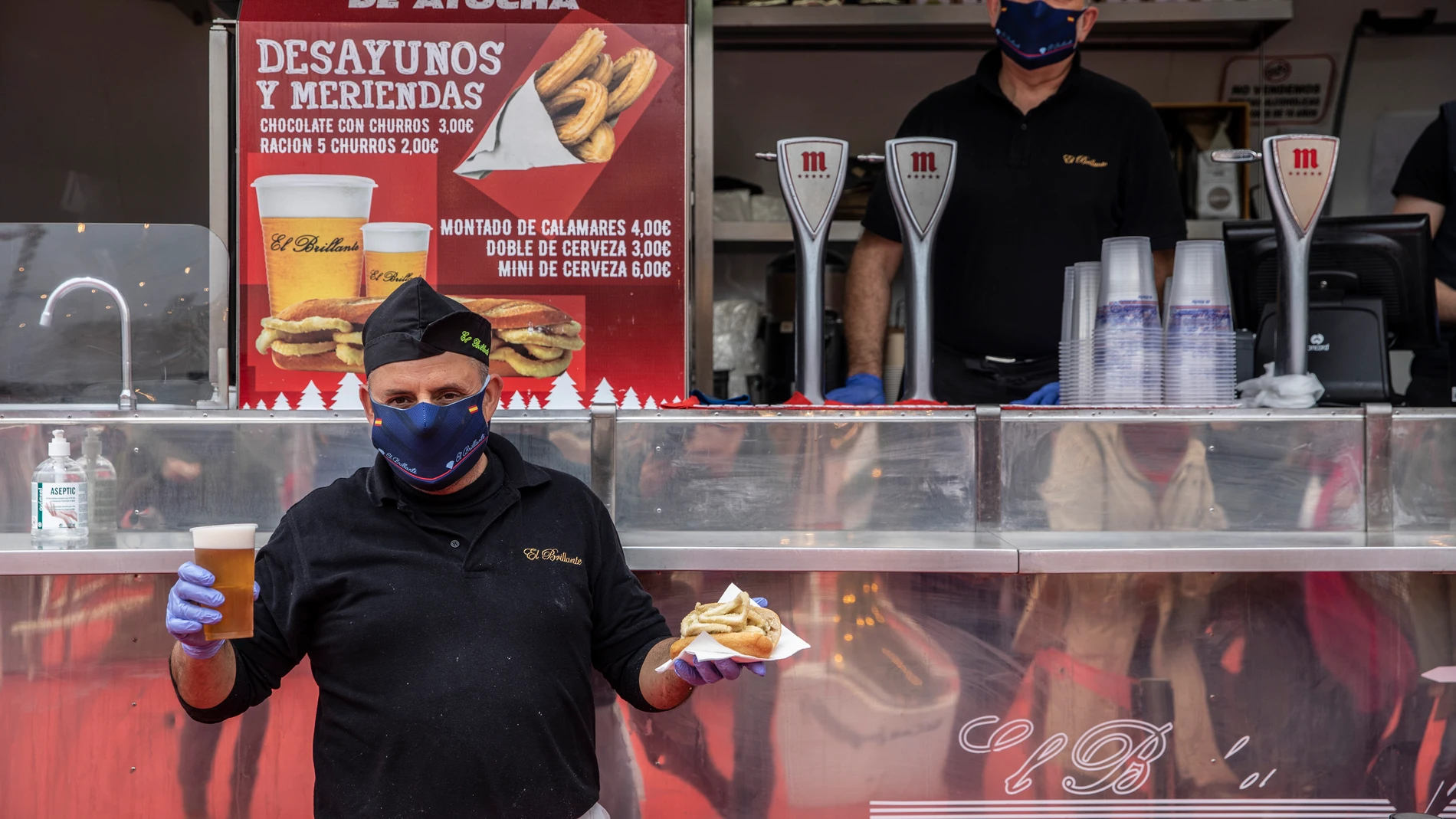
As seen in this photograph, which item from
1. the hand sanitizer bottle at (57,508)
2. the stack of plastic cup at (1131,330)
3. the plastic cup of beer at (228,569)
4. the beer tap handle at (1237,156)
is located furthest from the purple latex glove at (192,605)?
the beer tap handle at (1237,156)

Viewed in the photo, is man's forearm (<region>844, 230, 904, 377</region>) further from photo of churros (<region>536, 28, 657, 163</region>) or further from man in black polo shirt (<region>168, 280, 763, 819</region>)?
man in black polo shirt (<region>168, 280, 763, 819</region>)

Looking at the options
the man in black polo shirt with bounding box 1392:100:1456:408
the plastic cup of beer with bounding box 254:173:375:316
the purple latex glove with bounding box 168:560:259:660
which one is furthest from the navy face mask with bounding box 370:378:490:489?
the man in black polo shirt with bounding box 1392:100:1456:408

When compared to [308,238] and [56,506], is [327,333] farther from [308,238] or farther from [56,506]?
[56,506]

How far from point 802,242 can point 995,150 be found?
3.55ft

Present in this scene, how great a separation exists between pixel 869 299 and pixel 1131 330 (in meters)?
1.02

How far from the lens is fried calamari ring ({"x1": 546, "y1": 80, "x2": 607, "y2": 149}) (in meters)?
2.20

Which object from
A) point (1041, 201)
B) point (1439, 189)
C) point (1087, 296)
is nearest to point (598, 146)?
point (1087, 296)

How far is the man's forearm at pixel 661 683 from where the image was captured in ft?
5.12

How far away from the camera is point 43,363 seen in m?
2.08

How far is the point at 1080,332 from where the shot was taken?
208 cm

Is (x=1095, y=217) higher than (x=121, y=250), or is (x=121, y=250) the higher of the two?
(x=1095, y=217)

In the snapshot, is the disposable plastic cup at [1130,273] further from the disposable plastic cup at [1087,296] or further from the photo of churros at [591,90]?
the photo of churros at [591,90]

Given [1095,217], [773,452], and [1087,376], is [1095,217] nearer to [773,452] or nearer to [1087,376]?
[1087,376]

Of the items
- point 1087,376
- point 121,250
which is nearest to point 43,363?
point 121,250
